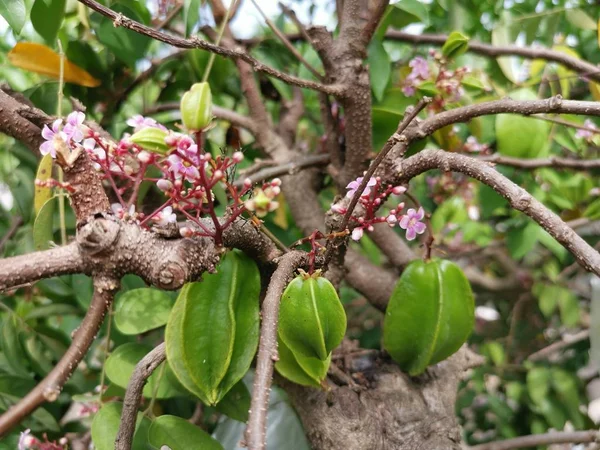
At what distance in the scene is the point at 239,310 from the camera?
2.11ft

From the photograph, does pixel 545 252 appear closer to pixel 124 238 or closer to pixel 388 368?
pixel 388 368

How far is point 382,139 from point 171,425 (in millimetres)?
508

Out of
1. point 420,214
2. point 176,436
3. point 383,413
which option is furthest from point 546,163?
point 176,436

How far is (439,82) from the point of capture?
931mm

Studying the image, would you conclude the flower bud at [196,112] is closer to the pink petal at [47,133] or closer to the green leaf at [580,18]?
the pink petal at [47,133]

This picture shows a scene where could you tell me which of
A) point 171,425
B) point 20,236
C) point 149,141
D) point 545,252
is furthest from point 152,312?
point 545,252

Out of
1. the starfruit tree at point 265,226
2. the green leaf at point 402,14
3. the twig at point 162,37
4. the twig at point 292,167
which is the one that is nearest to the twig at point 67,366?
the starfruit tree at point 265,226

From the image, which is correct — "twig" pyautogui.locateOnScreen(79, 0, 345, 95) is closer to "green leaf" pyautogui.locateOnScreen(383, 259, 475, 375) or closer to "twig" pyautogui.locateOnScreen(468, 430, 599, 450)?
"green leaf" pyautogui.locateOnScreen(383, 259, 475, 375)

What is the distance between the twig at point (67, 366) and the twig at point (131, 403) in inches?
2.8

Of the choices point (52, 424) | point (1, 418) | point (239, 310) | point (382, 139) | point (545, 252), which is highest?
point (382, 139)

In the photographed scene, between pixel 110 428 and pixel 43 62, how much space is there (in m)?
0.57

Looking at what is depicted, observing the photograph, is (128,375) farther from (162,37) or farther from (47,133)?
(162,37)

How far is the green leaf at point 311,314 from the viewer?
57cm

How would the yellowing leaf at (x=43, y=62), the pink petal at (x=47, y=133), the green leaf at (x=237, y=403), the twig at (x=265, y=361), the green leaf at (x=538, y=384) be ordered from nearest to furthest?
1. the twig at (x=265, y=361)
2. the pink petal at (x=47, y=133)
3. the green leaf at (x=237, y=403)
4. the yellowing leaf at (x=43, y=62)
5. the green leaf at (x=538, y=384)
